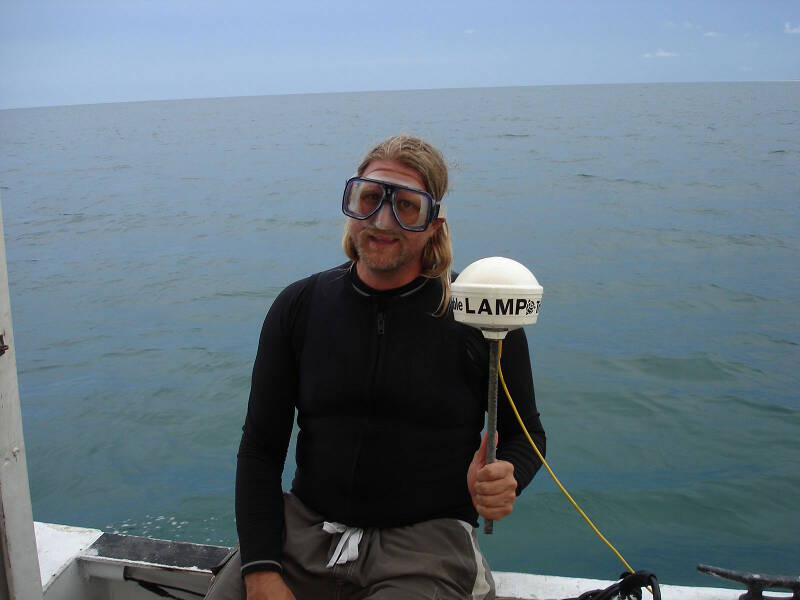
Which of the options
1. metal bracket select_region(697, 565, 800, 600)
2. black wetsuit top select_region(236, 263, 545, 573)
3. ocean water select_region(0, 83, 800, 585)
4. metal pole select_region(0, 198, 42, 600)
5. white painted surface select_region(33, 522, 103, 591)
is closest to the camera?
metal pole select_region(0, 198, 42, 600)

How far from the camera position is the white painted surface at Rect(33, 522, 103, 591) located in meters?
2.71

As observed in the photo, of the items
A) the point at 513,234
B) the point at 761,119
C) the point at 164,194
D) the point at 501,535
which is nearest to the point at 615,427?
the point at 501,535

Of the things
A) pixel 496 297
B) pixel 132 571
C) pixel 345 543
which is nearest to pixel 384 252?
pixel 496 297

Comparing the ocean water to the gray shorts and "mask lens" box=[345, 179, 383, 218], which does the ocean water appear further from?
"mask lens" box=[345, 179, 383, 218]

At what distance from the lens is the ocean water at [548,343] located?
5832 mm

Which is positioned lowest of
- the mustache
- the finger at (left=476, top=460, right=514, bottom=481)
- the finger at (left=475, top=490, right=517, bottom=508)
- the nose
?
the finger at (left=475, top=490, right=517, bottom=508)

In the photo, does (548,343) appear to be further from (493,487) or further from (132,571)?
(493,487)

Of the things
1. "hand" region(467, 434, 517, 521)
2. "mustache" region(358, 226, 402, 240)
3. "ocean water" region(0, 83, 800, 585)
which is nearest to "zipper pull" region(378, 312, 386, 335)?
"mustache" region(358, 226, 402, 240)

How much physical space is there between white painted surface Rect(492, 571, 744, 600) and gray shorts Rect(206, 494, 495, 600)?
0.37 meters

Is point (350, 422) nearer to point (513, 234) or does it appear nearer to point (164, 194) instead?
point (513, 234)

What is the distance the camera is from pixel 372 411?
2.25 meters

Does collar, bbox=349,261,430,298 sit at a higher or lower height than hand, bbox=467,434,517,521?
higher

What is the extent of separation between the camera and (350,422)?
227cm

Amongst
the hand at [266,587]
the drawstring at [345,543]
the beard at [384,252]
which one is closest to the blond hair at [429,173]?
the beard at [384,252]
